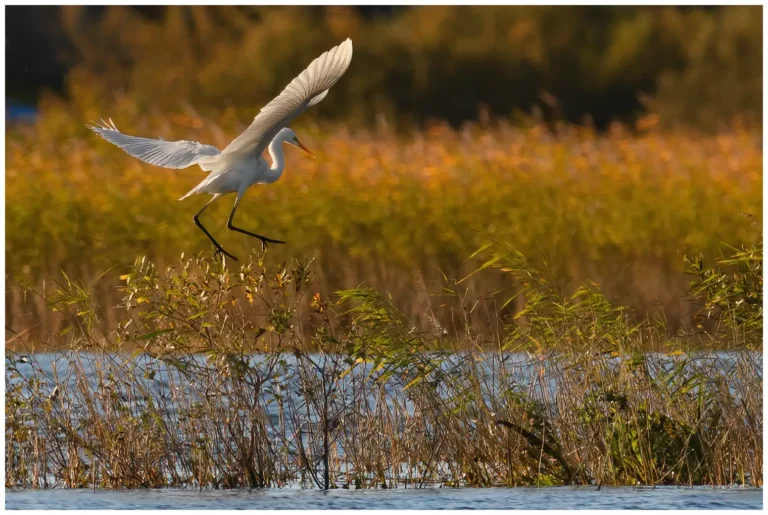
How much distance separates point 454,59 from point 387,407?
759 inches

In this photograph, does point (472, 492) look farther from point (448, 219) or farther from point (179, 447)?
point (448, 219)

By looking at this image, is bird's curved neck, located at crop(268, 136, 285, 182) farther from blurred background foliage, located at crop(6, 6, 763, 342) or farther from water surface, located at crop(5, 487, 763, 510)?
water surface, located at crop(5, 487, 763, 510)

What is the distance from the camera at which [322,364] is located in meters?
6.34

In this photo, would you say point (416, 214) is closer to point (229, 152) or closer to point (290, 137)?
point (290, 137)

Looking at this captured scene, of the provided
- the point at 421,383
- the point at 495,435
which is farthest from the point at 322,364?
the point at 495,435

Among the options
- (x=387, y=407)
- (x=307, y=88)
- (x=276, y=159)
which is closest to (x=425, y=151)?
(x=276, y=159)

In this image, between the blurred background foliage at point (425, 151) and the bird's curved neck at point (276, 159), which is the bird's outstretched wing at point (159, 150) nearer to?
the bird's curved neck at point (276, 159)

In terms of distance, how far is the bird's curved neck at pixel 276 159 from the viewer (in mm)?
6855

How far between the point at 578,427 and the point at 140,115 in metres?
13.6

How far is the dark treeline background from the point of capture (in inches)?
880

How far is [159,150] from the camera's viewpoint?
6.55 m

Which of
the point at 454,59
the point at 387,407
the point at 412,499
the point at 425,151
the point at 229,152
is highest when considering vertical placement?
the point at 454,59

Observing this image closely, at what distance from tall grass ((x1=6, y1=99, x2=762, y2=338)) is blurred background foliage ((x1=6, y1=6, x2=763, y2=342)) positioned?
26 millimetres

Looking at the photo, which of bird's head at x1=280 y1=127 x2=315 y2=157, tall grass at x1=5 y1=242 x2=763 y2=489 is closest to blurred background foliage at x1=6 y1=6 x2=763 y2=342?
tall grass at x1=5 y1=242 x2=763 y2=489
